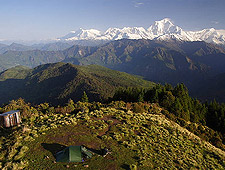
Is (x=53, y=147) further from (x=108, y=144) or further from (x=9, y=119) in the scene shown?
(x=9, y=119)

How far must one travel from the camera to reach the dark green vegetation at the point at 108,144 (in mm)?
18359

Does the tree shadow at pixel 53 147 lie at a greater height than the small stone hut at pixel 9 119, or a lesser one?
lesser

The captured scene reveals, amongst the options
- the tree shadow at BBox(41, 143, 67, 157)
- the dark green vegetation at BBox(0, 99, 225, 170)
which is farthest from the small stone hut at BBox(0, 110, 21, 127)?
the tree shadow at BBox(41, 143, 67, 157)

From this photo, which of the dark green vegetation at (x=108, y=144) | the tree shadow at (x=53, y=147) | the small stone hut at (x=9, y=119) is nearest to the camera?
the dark green vegetation at (x=108, y=144)

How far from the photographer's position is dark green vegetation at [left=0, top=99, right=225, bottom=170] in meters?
18.4

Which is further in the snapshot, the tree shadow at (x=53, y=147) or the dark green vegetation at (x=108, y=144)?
the tree shadow at (x=53, y=147)

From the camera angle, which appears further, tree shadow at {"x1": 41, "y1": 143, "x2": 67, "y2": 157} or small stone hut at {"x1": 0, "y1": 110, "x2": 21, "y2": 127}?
small stone hut at {"x1": 0, "y1": 110, "x2": 21, "y2": 127}

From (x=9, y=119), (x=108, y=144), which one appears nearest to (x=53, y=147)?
(x=108, y=144)

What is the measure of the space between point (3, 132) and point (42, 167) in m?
13.5

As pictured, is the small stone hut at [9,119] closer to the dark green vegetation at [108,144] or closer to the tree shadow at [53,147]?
the dark green vegetation at [108,144]

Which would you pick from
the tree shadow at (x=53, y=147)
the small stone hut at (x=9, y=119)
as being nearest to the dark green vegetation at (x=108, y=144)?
the tree shadow at (x=53, y=147)

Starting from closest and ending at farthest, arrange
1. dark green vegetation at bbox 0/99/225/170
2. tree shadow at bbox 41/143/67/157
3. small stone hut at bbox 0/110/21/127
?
1. dark green vegetation at bbox 0/99/225/170
2. tree shadow at bbox 41/143/67/157
3. small stone hut at bbox 0/110/21/127

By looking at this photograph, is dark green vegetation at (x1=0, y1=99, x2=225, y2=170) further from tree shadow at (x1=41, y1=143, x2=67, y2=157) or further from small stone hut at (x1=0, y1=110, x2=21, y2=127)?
small stone hut at (x1=0, y1=110, x2=21, y2=127)

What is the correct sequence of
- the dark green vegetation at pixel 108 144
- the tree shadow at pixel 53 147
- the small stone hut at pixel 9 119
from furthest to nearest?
the small stone hut at pixel 9 119 < the tree shadow at pixel 53 147 < the dark green vegetation at pixel 108 144
